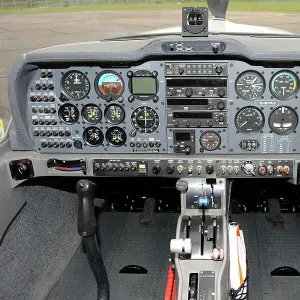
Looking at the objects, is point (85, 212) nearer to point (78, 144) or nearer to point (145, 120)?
point (78, 144)

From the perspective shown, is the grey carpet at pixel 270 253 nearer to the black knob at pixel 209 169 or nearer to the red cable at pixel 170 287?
the red cable at pixel 170 287

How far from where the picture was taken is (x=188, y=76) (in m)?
3.09

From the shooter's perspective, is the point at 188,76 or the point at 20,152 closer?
the point at 188,76

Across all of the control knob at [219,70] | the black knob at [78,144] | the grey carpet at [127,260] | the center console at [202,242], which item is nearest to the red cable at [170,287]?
the center console at [202,242]

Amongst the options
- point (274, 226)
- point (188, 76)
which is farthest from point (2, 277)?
point (274, 226)

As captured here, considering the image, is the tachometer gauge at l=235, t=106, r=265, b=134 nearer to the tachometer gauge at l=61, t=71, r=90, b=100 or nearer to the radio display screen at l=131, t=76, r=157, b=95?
the radio display screen at l=131, t=76, r=157, b=95

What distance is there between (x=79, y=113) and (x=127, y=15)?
1327 centimetres

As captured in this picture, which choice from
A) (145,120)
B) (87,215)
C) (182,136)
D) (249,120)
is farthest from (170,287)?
(249,120)

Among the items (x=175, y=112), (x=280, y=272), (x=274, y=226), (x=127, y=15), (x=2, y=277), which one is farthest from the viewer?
(x=127, y=15)

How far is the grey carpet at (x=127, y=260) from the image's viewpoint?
11.3ft

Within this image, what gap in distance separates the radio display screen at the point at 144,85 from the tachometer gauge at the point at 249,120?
24.5 inches

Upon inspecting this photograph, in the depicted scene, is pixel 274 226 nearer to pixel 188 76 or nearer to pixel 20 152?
pixel 188 76

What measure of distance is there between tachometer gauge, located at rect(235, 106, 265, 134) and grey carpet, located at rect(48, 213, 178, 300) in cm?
133

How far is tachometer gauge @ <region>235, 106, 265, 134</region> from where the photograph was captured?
10.3 feet
